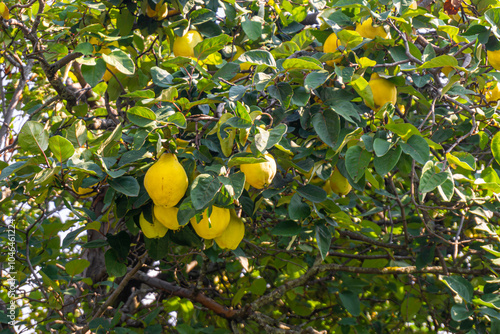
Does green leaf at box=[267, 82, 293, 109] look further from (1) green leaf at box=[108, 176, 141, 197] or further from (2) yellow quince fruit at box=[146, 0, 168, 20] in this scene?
(2) yellow quince fruit at box=[146, 0, 168, 20]

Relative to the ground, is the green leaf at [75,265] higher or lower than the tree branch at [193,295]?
higher

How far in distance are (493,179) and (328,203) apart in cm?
73

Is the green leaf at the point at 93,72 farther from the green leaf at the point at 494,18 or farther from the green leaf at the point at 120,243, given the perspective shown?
the green leaf at the point at 494,18

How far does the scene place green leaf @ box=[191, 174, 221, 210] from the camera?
3.92ft

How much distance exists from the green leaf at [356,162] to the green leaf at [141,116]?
2.22 feet

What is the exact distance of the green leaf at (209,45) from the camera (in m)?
1.64

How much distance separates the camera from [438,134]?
2.42 m

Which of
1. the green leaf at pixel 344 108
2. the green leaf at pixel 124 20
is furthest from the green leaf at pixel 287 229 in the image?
the green leaf at pixel 124 20

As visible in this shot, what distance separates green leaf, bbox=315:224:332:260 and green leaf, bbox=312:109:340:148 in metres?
0.38

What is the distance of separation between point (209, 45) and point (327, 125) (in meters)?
0.55

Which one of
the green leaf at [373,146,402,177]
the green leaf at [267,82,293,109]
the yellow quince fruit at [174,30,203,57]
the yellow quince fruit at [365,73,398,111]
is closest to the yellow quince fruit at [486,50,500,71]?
the yellow quince fruit at [365,73,398,111]

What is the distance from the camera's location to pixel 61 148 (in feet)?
4.66

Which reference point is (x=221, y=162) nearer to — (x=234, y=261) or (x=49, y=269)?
(x=49, y=269)

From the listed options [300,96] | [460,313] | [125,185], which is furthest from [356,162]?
[460,313]
